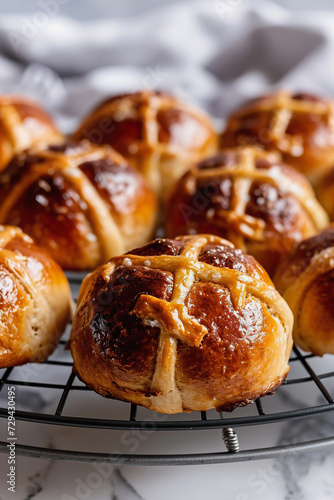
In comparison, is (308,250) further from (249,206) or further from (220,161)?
(220,161)

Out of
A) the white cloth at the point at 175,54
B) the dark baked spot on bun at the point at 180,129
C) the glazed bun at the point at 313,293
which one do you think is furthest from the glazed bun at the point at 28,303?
the white cloth at the point at 175,54

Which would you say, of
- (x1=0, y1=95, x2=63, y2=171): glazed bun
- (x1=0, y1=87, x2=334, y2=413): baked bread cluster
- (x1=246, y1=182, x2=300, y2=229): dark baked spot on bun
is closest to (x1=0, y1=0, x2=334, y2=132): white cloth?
(x1=0, y1=95, x2=63, y2=171): glazed bun

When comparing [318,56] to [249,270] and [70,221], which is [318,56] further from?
[249,270]

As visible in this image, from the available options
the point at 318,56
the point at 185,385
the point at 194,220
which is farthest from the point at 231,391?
the point at 318,56

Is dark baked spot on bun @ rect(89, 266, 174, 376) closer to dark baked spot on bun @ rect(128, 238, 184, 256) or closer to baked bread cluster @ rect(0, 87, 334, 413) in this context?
baked bread cluster @ rect(0, 87, 334, 413)

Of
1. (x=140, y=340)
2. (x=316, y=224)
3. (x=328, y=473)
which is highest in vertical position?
(x=140, y=340)

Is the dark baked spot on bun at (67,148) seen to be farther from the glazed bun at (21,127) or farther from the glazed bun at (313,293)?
the glazed bun at (313,293)

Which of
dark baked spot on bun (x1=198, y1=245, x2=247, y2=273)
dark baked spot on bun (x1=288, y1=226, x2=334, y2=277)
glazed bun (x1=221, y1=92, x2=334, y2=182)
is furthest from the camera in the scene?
glazed bun (x1=221, y1=92, x2=334, y2=182)
